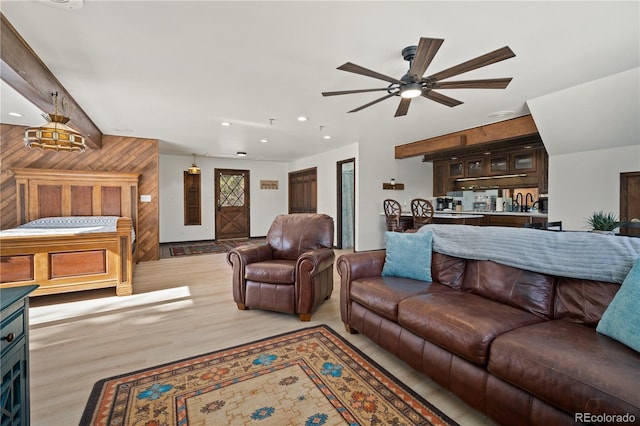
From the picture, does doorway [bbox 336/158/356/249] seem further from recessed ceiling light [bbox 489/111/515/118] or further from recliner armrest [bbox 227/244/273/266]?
recliner armrest [bbox 227/244/273/266]

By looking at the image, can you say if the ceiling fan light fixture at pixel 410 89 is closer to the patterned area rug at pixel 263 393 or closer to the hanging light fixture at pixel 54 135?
the patterned area rug at pixel 263 393

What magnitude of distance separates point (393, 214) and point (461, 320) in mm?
4456

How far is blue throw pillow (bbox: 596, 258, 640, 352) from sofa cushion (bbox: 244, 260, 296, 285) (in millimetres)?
2176

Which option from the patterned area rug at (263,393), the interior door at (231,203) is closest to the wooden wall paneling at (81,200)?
the interior door at (231,203)

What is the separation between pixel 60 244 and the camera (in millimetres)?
3334

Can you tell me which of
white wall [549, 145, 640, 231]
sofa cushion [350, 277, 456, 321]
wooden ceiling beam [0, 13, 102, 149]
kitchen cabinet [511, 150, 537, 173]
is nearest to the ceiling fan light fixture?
sofa cushion [350, 277, 456, 321]

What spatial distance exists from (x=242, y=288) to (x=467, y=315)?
214 centimetres

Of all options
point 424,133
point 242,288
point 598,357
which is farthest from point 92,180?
point 598,357

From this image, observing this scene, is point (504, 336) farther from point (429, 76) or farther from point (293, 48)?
point (293, 48)

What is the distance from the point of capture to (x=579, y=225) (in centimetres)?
415

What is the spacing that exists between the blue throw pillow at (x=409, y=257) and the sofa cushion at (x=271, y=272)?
0.90 meters

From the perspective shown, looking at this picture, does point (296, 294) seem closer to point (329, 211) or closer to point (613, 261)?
point (613, 261)

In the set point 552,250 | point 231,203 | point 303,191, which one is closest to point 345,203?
point 303,191

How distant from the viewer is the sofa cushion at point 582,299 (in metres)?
1.60
